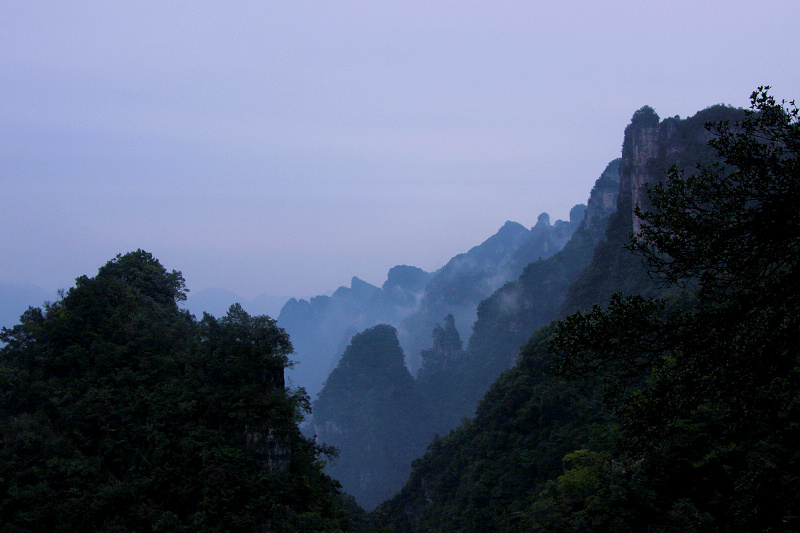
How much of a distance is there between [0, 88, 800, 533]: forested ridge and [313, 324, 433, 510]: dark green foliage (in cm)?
4271

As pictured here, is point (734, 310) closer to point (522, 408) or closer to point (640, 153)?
point (522, 408)

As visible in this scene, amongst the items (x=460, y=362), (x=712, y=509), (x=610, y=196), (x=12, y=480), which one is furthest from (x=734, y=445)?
(x=460, y=362)

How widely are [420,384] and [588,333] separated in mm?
81435

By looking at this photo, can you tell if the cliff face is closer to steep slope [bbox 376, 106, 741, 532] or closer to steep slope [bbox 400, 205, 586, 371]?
steep slope [bbox 376, 106, 741, 532]

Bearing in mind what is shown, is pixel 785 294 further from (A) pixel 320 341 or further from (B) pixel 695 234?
(A) pixel 320 341

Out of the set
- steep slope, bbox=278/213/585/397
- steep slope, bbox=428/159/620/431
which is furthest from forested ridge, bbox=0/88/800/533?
steep slope, bbox=278/213/585/397

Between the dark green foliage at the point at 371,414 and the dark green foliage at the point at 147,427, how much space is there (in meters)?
56.8

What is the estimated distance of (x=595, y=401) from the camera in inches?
806

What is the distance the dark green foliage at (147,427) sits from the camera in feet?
45.6

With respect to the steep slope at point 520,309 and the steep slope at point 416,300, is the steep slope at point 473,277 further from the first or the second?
the steep slope at point 520,309

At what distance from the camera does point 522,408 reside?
2356cm

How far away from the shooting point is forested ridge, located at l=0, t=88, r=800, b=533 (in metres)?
5.04

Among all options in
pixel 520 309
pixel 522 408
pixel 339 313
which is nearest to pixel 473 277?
pixel 520 309

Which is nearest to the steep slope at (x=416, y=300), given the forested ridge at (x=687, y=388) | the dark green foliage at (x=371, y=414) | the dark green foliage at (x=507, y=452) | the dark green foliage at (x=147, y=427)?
the dark green foliage at (x=371, y=414)
